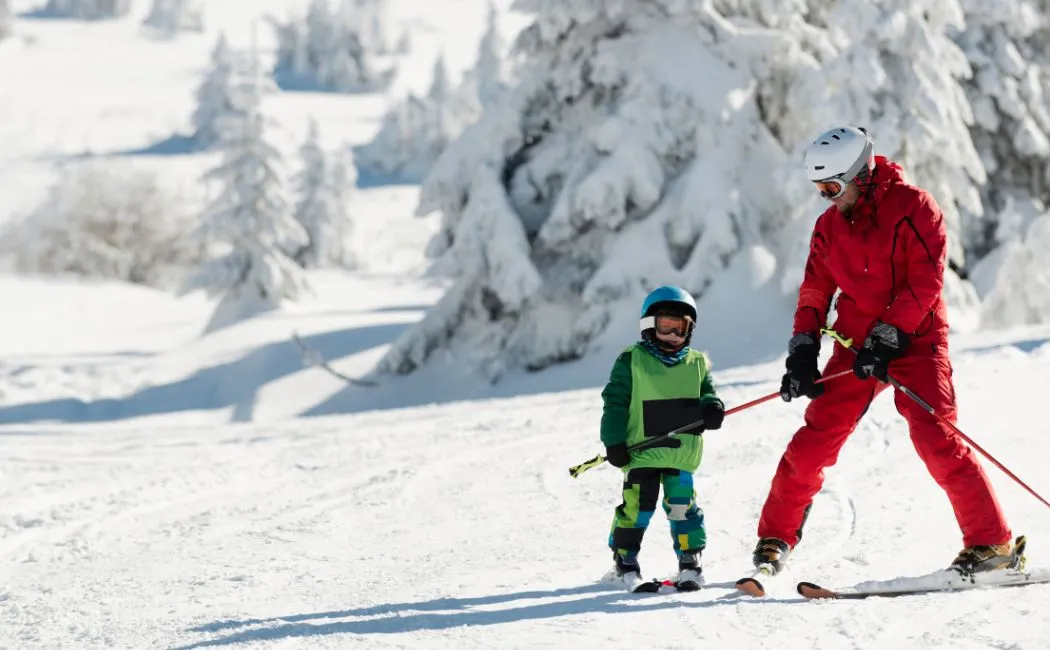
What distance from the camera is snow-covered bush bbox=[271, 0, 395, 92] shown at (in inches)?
4621

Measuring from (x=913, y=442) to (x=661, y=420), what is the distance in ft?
3.70

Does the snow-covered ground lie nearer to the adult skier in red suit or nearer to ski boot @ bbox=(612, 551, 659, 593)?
ski boot @ bbox=(612, 551, 659, 593)

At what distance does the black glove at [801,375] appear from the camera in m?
4.61

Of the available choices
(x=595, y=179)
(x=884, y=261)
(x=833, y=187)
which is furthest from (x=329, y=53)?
(x=884, y=261)

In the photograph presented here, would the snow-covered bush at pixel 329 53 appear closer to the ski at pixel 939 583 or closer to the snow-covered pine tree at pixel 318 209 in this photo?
the snow-covered pine tree at pixel 318 209

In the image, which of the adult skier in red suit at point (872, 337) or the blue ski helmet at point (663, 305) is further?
the blue ski helmet at point (663, 305)

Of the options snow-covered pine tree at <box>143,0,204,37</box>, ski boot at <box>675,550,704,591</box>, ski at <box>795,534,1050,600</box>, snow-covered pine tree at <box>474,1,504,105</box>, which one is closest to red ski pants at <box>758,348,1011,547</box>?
ski at <box>795,534,1050,600</box>

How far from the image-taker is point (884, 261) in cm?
467

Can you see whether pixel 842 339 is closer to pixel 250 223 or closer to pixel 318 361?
pixel 318 361

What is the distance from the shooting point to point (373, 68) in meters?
118

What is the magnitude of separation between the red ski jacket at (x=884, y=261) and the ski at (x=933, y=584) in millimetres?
972

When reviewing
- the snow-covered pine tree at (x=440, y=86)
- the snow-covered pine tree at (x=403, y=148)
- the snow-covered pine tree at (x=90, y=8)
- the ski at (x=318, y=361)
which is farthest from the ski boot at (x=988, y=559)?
the snow-covered pine tree at (x=90, y=8)

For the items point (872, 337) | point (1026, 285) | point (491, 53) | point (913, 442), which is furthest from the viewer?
point (491, 53)

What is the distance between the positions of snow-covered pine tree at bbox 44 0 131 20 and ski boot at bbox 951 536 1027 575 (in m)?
146
